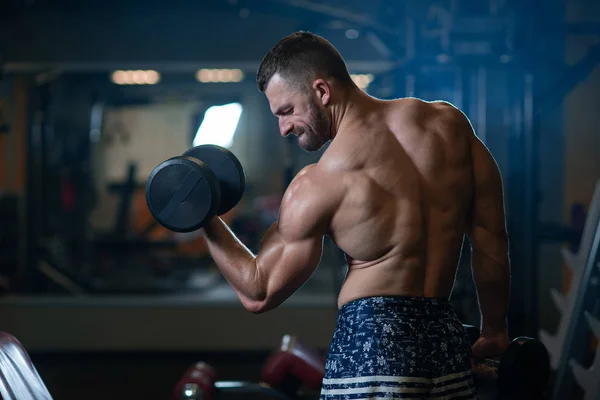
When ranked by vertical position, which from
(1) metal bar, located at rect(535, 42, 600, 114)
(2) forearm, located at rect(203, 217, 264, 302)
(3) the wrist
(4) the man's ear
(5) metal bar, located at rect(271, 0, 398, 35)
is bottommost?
(3) the wrist

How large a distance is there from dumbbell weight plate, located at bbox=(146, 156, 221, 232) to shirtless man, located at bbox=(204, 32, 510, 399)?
0.06 meters

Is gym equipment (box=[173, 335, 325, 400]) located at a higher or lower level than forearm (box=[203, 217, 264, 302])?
lower

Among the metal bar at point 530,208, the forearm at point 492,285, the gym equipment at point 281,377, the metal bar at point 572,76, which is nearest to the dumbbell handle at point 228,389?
the gym equipment at point 281,377

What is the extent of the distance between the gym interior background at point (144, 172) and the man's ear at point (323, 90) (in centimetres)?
261

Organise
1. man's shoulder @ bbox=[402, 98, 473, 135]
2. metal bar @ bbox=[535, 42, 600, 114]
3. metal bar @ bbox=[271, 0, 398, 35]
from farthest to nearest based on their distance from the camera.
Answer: metal bar @ bbox=[271, 0, 398, 35], metal bar @ bbox=[535, 42, 600, 114], man's shoulder @ bbox=[402, 98, 473, 135]

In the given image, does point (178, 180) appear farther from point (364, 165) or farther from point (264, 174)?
point (264, 174)

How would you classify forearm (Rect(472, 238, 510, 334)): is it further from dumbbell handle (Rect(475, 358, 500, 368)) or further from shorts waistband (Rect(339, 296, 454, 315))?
shorts waistband (Rect(339, 296, 454, 315))

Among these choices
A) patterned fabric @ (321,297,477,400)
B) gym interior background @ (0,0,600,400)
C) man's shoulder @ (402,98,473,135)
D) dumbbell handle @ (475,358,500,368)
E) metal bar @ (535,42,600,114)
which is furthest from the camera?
gym interior background @ (0,0,600,400)

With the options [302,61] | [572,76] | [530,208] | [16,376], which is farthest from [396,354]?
[572,76]

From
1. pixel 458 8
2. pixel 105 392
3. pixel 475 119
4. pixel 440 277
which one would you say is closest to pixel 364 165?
pixel 440 277

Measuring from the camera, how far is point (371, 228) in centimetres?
133

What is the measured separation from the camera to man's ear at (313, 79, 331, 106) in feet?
4.55

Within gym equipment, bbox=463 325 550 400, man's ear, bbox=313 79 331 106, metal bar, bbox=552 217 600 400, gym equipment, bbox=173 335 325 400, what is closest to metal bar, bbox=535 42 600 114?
metal bar, bbox=552 217 600 400

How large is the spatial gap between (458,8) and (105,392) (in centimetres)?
269
